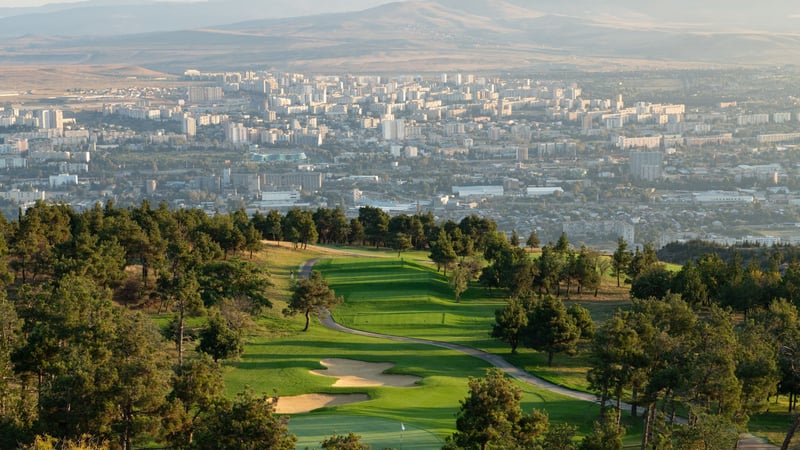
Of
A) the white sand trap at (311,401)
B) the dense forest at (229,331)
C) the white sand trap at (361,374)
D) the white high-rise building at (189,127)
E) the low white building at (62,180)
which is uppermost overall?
the dense forest at (229,331)

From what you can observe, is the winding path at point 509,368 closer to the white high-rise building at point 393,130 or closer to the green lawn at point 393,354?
the green lawn at point 393,354

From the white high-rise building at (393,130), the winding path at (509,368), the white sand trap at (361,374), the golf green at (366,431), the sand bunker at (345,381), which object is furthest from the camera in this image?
the white high-rise building at (393,130)

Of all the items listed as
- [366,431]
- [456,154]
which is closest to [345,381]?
[366,431]

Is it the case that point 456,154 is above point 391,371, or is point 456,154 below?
below

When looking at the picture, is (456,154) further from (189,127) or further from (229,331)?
(229,331)

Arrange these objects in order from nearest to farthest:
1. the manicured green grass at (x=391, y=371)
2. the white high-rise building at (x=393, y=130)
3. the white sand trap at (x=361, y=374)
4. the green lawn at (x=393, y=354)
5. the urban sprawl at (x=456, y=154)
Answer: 1. the green lawn at (x=393, y=354)
2. the manicured green grass at (x=391, y=371)
3. the white sand trap at (x=361, y=374)
4. the urban sprawl at (x=456, y=154)
5. the white high-rise building at (x=393, y=130)

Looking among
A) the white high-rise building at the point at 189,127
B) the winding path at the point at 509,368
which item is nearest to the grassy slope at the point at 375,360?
the winding path at the point at 509,368

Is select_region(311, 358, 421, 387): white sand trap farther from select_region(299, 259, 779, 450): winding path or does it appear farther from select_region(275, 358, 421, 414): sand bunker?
select_region(299, 259, 779, 450): winding path
